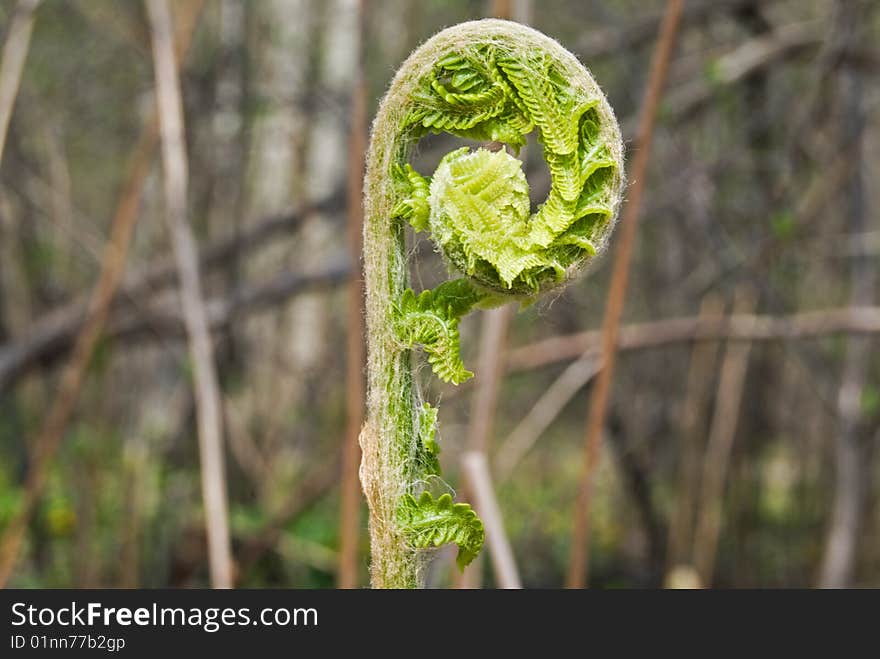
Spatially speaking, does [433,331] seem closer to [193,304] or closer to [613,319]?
[613,319]

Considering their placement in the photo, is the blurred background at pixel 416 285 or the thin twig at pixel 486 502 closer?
the thin twig at pixel 486 502

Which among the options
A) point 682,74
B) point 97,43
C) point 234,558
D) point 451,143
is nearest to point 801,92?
point 682,74

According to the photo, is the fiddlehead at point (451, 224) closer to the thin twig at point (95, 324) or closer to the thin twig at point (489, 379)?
the thin twig at point (489, 379)

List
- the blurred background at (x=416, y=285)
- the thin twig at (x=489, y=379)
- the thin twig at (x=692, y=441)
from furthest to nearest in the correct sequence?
the thin twig at (x=692, y=441) < the blurred background at (x=416, y=285) < the thin twig at (x=489, y=379)

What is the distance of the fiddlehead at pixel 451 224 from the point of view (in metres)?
0.93

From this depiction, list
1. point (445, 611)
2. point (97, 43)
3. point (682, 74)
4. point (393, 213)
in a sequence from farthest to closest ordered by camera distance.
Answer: point (97, 43) → point (682, 74) → point (445, 611) → point (393, 213)

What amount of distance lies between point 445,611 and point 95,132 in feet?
20.2

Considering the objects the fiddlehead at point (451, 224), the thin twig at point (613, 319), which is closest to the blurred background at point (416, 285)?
the thin twig at point (613, 319)

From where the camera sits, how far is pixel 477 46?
96 cm

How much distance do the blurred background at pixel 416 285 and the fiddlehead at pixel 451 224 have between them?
118 centimetres

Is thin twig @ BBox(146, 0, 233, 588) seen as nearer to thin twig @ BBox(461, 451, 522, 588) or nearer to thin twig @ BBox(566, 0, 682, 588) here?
thin twig @ BBox(461, 451, 522, 588)

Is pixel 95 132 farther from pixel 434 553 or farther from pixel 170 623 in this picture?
pixel 434 553

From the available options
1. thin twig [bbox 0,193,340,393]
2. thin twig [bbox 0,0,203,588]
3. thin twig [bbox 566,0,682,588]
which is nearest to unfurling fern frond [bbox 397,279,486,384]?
thin twig [bbox 566,0,682,588]

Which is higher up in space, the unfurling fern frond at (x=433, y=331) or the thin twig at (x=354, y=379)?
the thin twig at (x=354, y=379)
